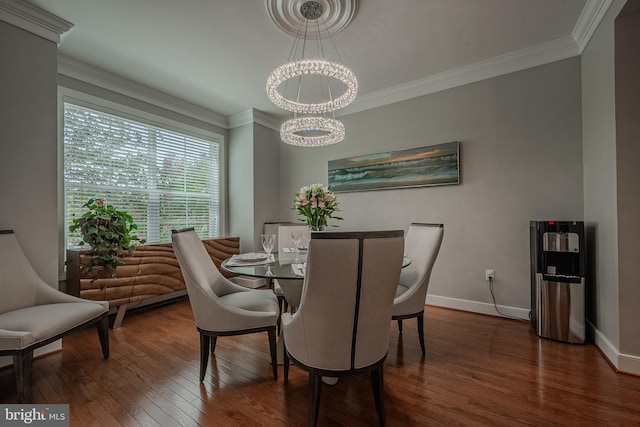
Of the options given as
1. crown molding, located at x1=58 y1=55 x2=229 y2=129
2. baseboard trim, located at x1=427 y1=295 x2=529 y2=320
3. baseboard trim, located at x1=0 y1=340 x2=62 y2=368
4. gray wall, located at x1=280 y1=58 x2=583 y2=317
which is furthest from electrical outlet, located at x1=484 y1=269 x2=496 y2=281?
crown molding, located at x1=58 y1=55 x2=229 y2=129

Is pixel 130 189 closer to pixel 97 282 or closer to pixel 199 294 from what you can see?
pixel 97 282

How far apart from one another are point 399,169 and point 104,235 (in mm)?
3204

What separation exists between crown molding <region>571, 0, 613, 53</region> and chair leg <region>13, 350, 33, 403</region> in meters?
4.36

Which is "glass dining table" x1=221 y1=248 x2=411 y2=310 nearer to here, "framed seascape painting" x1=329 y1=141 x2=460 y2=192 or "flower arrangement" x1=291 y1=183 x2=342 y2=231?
"flower arrangement" x1=291 y1=183 x2=342 y2=231

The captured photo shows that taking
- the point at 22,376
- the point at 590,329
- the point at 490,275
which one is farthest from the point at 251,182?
the point at 590,329

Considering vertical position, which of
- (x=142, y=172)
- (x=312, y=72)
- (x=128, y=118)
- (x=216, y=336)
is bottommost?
(x=216, y=336)

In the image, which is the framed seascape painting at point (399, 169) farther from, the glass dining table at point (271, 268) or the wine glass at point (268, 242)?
the wine glass at point (268, 242)

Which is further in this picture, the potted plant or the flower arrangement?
→ the potted plant

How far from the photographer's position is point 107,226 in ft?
8.87

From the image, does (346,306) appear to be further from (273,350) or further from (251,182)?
(251,182)

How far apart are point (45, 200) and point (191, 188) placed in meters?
1.85

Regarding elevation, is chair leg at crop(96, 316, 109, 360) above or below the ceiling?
below

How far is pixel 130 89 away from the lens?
11.0ft

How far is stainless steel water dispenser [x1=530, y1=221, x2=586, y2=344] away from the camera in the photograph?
2309 millimetres
